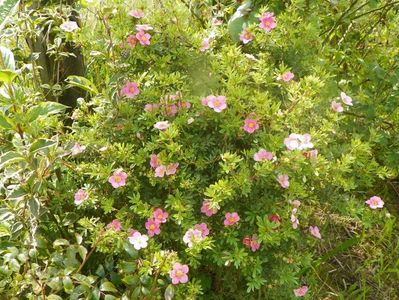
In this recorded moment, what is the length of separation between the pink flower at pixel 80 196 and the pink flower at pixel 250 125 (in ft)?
1.69

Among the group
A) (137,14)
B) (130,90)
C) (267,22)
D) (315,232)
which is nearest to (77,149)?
(130,90)

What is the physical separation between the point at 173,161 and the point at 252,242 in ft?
1.11

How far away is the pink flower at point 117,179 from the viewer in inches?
64.9

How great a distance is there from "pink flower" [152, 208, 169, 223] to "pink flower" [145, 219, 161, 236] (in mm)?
11

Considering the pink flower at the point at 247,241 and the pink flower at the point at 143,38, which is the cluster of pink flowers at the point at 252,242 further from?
the pink flower at the point at 143,38

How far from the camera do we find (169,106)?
1.72 m

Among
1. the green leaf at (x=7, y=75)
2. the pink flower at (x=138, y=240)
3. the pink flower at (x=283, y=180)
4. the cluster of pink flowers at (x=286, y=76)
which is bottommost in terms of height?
the pink flower at (x=138, y=240)

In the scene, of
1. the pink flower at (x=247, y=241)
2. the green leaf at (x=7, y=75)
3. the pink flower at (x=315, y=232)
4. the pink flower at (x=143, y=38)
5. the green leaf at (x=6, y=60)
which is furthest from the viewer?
the pink flower at (x=315, y=232)

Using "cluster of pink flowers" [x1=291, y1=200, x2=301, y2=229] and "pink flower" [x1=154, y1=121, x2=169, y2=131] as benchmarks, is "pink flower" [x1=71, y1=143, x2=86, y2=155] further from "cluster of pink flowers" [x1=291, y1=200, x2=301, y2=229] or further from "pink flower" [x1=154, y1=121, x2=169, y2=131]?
"cluster of pink flowers" [x1=291, y1=200, x2=301, y2=229]

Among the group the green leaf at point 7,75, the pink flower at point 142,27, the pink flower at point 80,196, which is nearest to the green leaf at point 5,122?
the green leaf at point 7,75

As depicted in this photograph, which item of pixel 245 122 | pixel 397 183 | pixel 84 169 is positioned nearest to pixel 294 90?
pixel 245 122

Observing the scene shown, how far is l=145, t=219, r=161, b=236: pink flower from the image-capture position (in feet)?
5.42

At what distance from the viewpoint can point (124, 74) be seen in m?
1.85

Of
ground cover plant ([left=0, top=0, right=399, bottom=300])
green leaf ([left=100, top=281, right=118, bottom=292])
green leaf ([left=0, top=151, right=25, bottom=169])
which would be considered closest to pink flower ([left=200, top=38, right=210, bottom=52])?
ground cover plant ([left=0, top=0, right=399, bottom=300])
